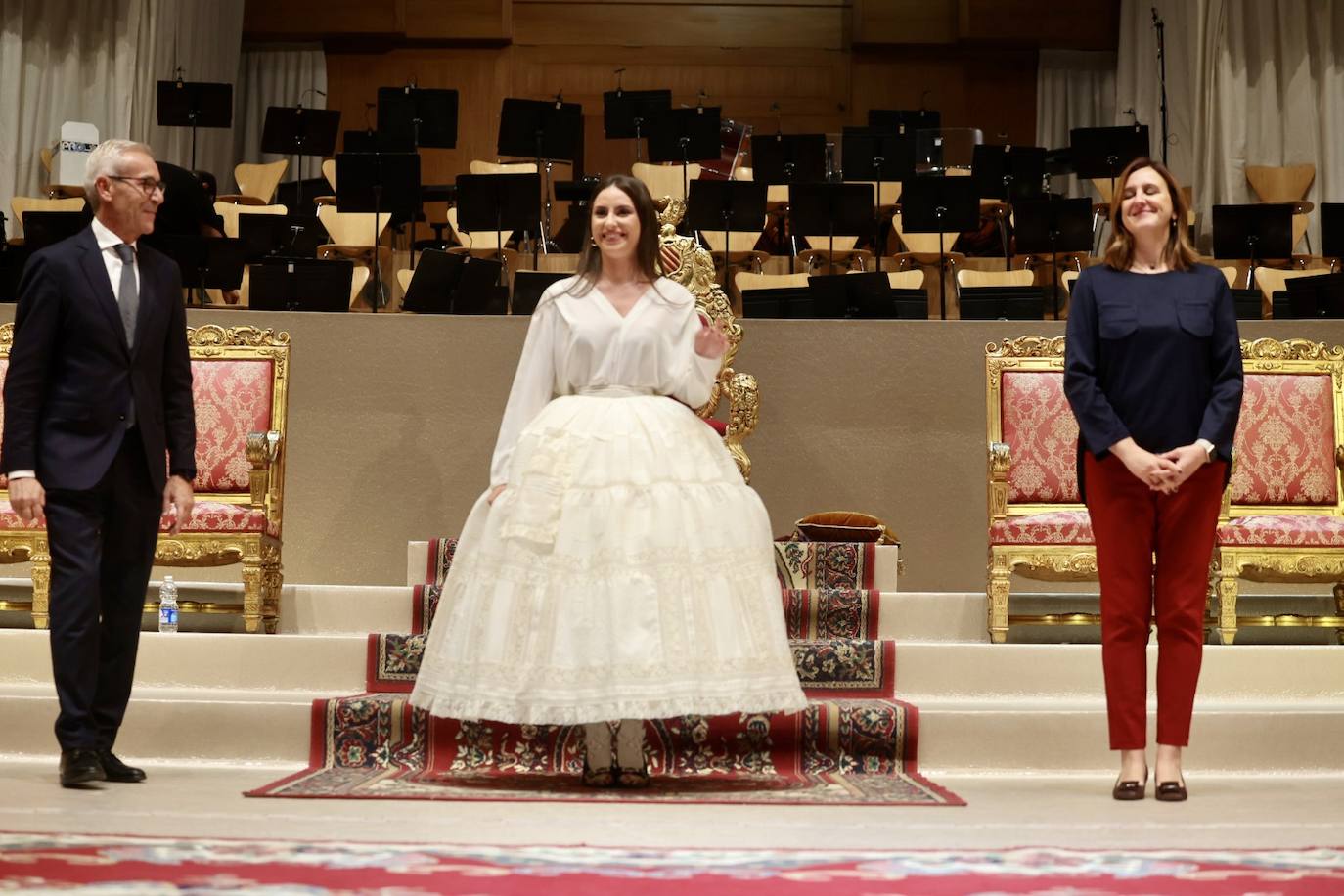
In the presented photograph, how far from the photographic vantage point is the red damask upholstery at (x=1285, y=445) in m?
4.92

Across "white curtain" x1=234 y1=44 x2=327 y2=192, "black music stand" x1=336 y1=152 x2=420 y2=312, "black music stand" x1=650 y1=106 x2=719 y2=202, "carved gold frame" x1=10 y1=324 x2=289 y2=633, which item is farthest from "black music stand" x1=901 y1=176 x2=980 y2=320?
"white curtain" x1=234 y1=44 x2=327 y2=192

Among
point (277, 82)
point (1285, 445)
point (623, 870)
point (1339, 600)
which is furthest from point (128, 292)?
point (277, 82)

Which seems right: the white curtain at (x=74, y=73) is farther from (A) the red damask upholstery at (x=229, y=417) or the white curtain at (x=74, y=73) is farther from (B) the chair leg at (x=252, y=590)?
(B) the chair leg at (x=252, y=590)

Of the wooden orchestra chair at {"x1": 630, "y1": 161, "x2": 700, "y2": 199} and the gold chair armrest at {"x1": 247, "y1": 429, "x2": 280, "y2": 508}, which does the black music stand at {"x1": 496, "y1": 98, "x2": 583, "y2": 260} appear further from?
the gold chair armrest at {"x1": 247, "y1": 429, "x2": 280, "y2": 508}

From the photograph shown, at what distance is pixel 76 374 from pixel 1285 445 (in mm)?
3558

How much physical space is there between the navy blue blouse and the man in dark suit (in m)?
1.97

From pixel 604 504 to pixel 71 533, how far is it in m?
1.11

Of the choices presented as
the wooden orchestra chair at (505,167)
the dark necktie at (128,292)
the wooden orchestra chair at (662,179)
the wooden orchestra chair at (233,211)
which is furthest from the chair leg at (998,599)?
the wooden orchestra chair at (233,211)

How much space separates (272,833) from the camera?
274 centimetres

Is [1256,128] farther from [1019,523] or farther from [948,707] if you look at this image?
[948,707]

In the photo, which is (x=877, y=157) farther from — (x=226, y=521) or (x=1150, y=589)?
(x=1150, y=589)

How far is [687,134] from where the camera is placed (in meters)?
8.42

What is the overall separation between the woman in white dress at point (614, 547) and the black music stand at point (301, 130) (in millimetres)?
6563

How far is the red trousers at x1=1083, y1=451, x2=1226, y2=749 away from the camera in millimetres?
3303
